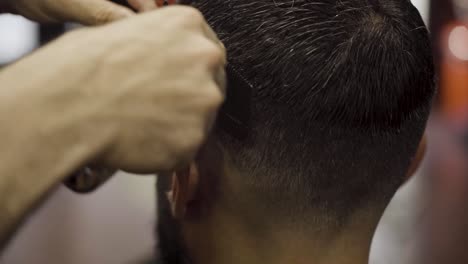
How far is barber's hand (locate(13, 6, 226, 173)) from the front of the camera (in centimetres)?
73

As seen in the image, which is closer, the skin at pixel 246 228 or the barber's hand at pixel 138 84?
the barber's hand at pixel 138 84

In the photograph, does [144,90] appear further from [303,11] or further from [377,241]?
[377,241]

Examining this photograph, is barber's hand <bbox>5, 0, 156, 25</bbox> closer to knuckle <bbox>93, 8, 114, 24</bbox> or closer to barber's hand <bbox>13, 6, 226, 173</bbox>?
knuckle <bbox>93, 8, 114, 24</bbox>

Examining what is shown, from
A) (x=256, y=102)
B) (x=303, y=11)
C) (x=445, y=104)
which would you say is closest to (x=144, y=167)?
(x=256, y=102)

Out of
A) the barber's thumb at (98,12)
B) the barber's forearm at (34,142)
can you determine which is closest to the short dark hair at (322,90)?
the barber's thumb at (98,12)

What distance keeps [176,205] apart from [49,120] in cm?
57

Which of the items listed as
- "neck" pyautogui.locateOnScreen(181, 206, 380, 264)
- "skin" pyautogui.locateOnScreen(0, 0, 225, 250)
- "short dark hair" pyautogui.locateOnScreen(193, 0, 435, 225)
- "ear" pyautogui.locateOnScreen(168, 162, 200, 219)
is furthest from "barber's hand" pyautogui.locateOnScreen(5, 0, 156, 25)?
"neck" pyautogui.locateOnScreen(181, 206, 380, 264)

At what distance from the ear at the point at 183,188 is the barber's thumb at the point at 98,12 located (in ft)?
1.18

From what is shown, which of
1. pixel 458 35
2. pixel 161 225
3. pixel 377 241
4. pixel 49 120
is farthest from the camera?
pixel 458 35

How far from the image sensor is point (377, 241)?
2.43m

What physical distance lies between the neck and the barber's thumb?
490 mm

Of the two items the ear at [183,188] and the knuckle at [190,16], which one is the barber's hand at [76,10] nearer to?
the knuckle at [190,16]

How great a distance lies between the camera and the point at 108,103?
74 centimetres

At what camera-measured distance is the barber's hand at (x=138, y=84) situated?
0.73 metres
